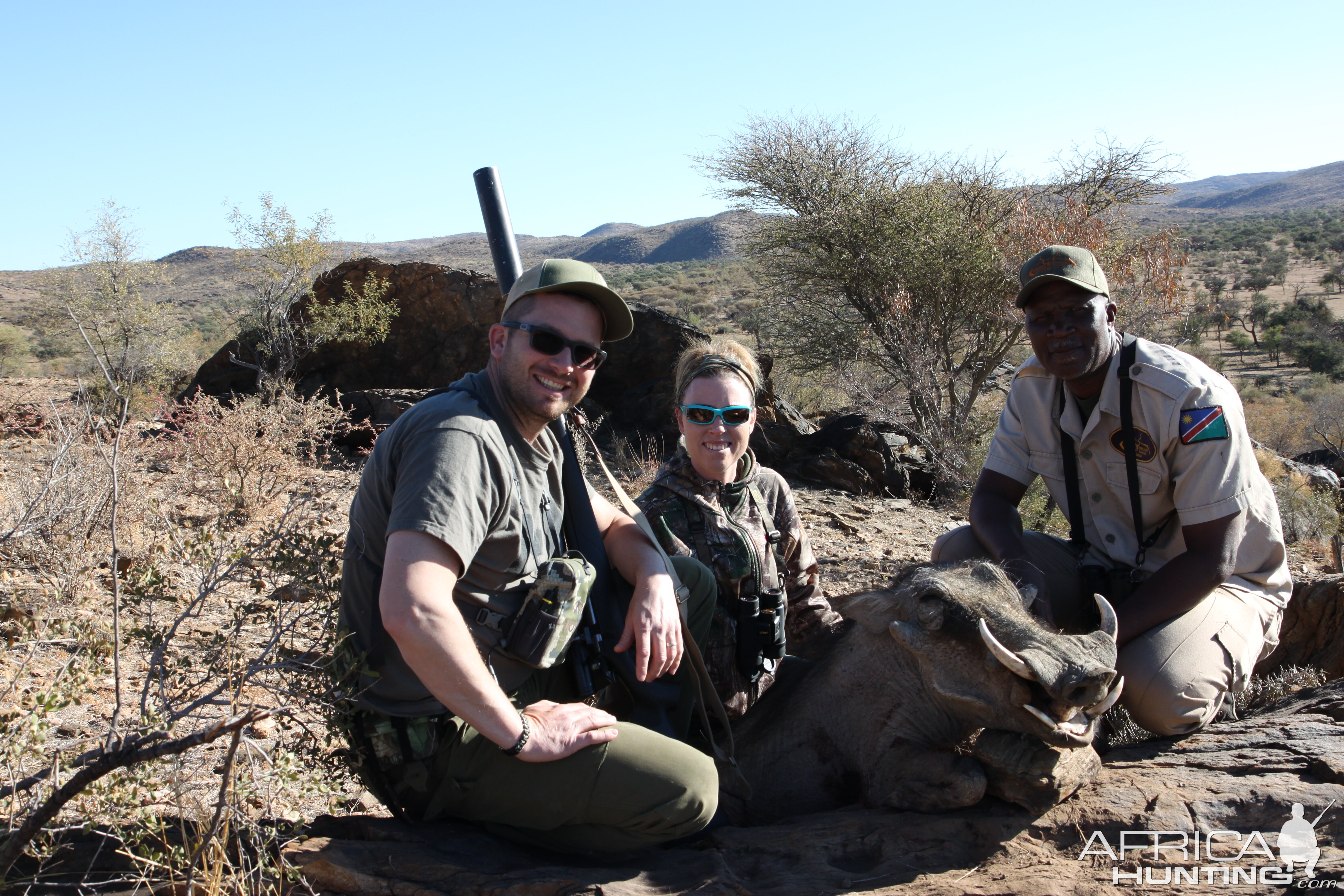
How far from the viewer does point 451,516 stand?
234 centimetres

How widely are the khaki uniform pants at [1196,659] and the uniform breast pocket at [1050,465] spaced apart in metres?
0.53

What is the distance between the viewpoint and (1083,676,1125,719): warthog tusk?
8.48ft

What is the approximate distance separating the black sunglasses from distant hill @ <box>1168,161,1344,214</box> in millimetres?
86910

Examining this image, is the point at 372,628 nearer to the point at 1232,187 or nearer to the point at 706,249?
the point at 706,249

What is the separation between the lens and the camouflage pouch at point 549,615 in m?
2.69

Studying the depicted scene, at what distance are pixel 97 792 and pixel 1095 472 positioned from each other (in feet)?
12.6

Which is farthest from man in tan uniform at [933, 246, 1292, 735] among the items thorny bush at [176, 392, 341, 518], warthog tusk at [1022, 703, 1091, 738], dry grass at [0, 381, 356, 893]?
thorny bush at [176, 392, 341, 518]

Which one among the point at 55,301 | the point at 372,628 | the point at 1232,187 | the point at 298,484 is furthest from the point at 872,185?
the point at 1232,187

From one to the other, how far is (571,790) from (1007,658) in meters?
A: 1.30

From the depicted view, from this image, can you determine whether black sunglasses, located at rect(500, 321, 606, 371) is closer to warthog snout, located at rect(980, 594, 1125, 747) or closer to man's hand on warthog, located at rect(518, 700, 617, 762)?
man's hand on warthog, located at rect(518, 700, 617, 762)

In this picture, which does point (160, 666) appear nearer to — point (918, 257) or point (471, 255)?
point (918, 257)

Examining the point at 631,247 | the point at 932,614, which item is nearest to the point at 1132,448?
the point at 932,614

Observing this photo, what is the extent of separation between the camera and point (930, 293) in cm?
1353

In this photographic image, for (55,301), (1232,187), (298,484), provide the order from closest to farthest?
(298,484) < (55,301) < (1232,187)
